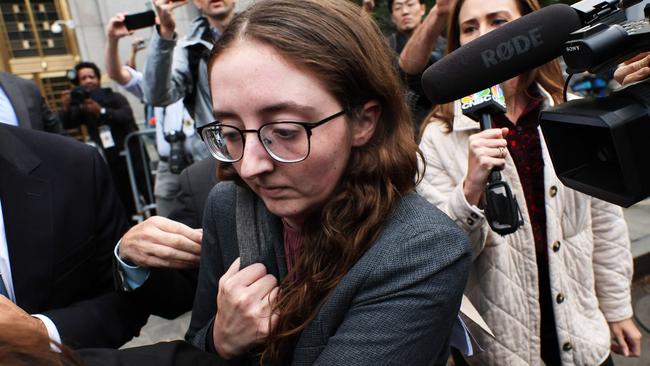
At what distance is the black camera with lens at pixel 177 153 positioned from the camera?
3.26 m

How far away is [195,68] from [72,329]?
6.17ft

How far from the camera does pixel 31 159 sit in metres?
1.32

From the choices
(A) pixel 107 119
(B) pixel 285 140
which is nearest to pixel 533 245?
(B) pixel 285 140

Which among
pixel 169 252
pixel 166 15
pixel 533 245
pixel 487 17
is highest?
pixel 166 15

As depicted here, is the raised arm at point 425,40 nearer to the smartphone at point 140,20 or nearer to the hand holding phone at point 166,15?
the hand holding phone at point 166,15

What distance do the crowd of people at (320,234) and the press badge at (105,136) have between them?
354cm

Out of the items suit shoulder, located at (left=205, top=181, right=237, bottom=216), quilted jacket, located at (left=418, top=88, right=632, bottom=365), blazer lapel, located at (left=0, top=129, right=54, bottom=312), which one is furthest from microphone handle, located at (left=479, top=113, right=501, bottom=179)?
blazer lapel, located at (left=0, top=129, right=54, bottom=312)

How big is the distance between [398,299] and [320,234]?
9.0 inches

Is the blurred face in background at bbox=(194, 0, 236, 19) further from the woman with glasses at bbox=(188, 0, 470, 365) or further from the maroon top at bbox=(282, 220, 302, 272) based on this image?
the maroon top at bbox=(282, 220, 302, 272)

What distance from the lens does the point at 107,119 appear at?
5582mm

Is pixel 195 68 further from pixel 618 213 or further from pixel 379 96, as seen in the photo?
pixel 618 213

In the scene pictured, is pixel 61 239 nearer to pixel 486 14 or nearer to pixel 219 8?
pixel 486 14

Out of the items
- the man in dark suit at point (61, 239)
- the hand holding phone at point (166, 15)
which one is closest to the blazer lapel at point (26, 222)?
the man in dark suit at point (61, 239)

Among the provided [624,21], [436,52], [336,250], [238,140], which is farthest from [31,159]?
[436,52]
